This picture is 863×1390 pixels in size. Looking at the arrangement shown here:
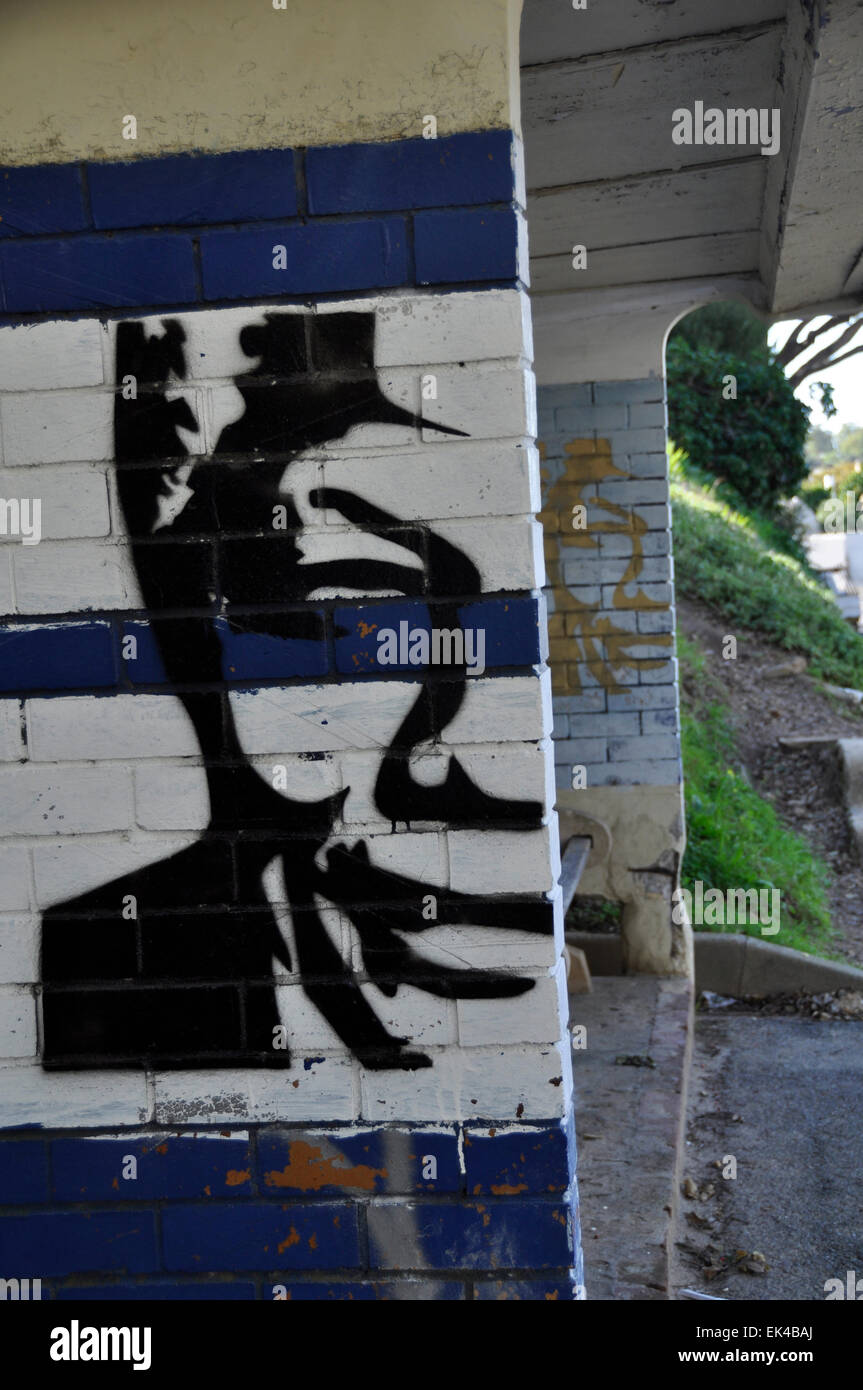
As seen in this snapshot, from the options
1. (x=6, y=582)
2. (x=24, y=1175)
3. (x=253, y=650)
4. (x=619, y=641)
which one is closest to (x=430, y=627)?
(x=253, y=650)

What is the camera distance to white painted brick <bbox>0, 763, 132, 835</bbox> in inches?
87.0

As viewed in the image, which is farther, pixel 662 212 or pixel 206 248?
pixel 662 212

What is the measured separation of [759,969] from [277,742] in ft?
14.8

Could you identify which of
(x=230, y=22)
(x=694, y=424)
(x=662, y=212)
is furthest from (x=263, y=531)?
(x=694, y=424)

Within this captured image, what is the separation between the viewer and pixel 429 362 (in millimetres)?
2148

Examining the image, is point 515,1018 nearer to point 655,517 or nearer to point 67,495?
point 67,495

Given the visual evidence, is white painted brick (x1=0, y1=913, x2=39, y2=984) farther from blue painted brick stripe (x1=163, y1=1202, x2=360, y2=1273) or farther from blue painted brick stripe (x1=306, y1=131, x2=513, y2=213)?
blue painted brick stripe (x1=306, y1=131, x2=513, y2=213)

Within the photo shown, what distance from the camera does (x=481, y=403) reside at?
214cm

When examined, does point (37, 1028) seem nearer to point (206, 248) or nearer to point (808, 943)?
point (206, 248)

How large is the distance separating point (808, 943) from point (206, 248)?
5473 mm

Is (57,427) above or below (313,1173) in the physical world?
above

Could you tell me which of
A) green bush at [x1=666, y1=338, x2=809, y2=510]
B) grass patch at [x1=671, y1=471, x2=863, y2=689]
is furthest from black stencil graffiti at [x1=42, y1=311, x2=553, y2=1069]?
green bush at [x1=666, y1=338, x2=809, y2=510]

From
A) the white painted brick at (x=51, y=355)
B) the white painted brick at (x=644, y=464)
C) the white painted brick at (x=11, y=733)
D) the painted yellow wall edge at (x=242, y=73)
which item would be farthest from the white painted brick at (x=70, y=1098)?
the white painted brick at (x=644, y=464)

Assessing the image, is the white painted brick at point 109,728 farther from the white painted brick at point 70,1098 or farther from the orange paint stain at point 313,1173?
the orange paint stain at point 313,1173
